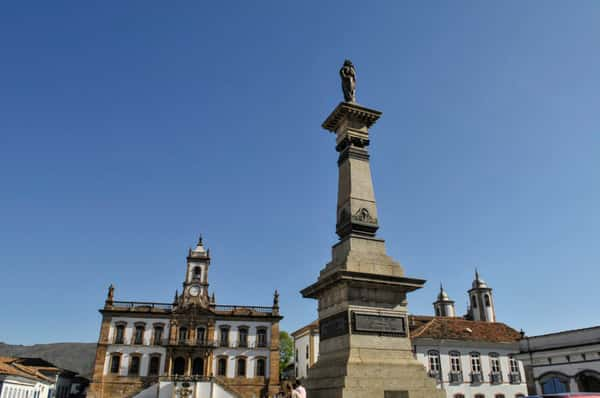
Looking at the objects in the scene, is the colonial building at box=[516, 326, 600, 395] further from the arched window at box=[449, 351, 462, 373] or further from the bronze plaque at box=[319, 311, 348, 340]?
the bronze plaque at box=[319, 311, 348, 340]

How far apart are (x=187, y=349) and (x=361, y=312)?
3859cm

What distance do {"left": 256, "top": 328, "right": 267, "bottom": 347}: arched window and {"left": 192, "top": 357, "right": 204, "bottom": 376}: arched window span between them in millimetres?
5751

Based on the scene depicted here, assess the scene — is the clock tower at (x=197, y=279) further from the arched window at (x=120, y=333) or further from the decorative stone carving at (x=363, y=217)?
the decorative stone carving at (x=363, y=217)

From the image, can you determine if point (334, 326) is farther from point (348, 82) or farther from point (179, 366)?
point (179, 366)

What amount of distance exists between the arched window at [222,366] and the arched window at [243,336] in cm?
213

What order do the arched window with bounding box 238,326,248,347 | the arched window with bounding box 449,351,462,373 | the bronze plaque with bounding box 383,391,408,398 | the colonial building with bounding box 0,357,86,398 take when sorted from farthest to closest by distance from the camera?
the arched window with bounding box 238,326,248,347
the arched window with bounding box 449,351,462,373
the colonial building with bounding box 0,357,86,398
the bronze plaque with bounding box 383,391,408,398

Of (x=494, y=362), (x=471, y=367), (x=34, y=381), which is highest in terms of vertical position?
(x=494, y=362)

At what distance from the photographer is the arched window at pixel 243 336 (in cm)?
4559

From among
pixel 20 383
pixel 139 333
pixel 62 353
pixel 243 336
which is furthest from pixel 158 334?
pixel 62 353

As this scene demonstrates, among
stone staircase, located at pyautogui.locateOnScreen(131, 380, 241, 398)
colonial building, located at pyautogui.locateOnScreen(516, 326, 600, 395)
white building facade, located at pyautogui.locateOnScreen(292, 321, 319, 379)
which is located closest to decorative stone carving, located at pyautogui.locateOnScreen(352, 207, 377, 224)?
colonial building, located at pyautogui.locateOnScreen(516, 326, 600, 395)

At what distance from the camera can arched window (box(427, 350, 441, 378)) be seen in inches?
1332

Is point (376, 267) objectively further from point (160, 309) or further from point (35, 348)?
point (35, 348)

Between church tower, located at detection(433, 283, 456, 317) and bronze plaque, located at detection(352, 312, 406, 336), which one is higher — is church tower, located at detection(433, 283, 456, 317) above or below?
above

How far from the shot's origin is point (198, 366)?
44344mm
